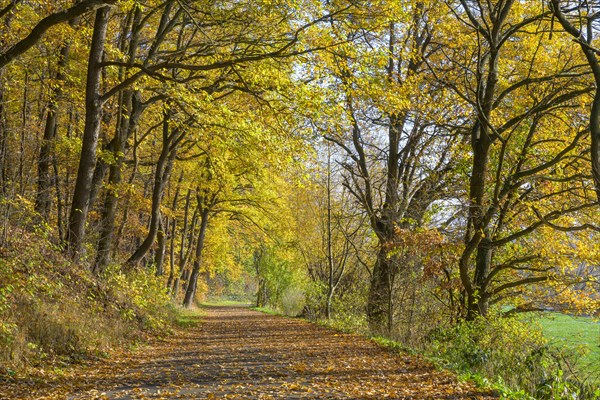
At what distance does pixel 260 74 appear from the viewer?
11.9m

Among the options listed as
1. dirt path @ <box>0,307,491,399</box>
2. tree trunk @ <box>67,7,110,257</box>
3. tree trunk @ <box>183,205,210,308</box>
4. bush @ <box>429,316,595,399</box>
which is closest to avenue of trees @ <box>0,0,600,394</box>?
tree trunk @ <box>67,7,110,257</box>

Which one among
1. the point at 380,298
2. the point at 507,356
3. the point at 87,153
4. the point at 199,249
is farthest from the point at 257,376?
the point at 199,249

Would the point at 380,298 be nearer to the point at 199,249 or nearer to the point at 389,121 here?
the point at 389,121

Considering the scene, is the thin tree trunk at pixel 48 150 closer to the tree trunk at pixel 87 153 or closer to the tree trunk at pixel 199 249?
the tree trunk at pixel 87 153

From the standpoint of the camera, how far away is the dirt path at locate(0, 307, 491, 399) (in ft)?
22.0

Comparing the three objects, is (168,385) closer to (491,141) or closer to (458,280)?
(458,280)

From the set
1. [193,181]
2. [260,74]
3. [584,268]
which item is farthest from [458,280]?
[193,181]

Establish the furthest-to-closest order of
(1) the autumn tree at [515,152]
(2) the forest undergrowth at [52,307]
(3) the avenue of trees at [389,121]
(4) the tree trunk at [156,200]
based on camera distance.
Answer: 1. (4) the tree trunk at [156,200]
2. (1) the autumn tree at [515,152]
3. (3) the avenue of trees at [389,121]
4. (2) the forest undergrowth at [52,307]

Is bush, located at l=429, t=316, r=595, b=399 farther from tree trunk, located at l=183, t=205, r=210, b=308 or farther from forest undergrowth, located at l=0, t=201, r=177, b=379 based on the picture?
tree trunk, located at l=183, t=205, r=210, b=308

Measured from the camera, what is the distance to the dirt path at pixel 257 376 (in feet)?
22.0

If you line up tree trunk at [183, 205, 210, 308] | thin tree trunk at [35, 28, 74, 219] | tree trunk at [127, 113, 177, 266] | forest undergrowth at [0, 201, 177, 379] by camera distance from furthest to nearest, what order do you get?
tree trunk at [183, 205, 210, 308], tree trunk at [127, 113, 177, 266], thin tree trunk at [35, 28, 74, 219], forest undergrowth at [0, 201, 177, 379]

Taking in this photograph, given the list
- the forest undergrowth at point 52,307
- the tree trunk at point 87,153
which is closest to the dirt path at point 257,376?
the forest undergrowth at point 52,307

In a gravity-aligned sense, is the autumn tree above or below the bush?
above

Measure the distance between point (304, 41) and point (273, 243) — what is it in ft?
64.9
